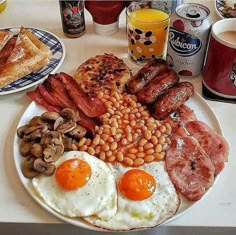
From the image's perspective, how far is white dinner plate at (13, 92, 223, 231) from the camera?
82 centimetres

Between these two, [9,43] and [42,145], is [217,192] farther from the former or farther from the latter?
[9,43]

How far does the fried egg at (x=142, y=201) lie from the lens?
0.80 meters

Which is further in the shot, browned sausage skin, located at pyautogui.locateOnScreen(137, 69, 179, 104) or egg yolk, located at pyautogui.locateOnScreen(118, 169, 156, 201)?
browned sausage skin, located at pyautogui.locateOnScreen(137, 69, 179, 104)

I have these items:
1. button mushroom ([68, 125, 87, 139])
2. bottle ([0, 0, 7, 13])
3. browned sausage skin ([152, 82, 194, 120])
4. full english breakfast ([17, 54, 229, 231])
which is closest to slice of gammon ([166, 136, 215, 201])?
full english breakfast ([17, 54, 229, 231])

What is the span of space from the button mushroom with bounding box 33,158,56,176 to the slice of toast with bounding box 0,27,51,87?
1.24ft

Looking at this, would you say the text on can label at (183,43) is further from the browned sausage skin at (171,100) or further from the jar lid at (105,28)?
the jar lid at (105,28)

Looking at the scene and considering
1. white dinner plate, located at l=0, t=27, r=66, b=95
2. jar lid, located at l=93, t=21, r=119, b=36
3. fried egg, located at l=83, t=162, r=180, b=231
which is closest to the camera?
fried egg, located at l=83, t=162, r=180, b=231

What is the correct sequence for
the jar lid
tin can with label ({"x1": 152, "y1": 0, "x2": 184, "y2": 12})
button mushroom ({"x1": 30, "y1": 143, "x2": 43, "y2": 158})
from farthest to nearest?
1. the jar lid
2. tin can with label ({"x1": 152, "y1": 0, "x2": 184, "y2": 12})
3. button mushroom ({"x1": 30, "y1": 143, "x2": 43, "y2": 158})

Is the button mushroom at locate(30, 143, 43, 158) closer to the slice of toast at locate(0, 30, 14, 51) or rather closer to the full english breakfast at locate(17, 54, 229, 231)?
the full english breakfast at locate(17, 54, 229, 231)

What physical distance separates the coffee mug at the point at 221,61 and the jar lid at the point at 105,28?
418 millimetres

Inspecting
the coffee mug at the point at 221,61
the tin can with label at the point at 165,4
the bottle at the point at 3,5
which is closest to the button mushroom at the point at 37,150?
the coffee mug at the point at 221,61

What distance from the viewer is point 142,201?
830 millimetres

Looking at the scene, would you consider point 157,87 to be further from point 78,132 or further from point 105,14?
point 105,14

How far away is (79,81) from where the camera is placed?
1.15 metres
